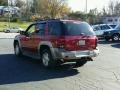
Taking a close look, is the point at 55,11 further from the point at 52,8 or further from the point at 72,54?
the point at 72,54

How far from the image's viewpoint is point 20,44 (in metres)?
A: 15.6

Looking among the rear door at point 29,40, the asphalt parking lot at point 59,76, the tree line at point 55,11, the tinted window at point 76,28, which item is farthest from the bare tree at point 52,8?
the tinted window at point 76,28

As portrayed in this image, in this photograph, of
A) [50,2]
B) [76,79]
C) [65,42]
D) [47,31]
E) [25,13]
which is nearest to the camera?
[76,79]

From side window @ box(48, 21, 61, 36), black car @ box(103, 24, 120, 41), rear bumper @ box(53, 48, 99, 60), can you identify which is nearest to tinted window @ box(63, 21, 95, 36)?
side window @ box(48, 21, 61, 36)

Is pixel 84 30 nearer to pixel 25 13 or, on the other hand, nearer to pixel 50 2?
pixel 50 2

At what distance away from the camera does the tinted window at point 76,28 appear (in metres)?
12.0

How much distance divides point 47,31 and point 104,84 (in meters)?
3.83

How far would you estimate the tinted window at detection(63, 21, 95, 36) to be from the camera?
1201 cm

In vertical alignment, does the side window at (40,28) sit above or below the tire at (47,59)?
above

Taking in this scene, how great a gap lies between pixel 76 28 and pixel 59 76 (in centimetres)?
209

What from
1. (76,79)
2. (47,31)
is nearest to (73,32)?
(47,31)

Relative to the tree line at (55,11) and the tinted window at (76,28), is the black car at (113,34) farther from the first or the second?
the tree line at (55,11)

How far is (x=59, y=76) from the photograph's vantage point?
1109cm

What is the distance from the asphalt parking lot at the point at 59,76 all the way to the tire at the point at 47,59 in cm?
22
